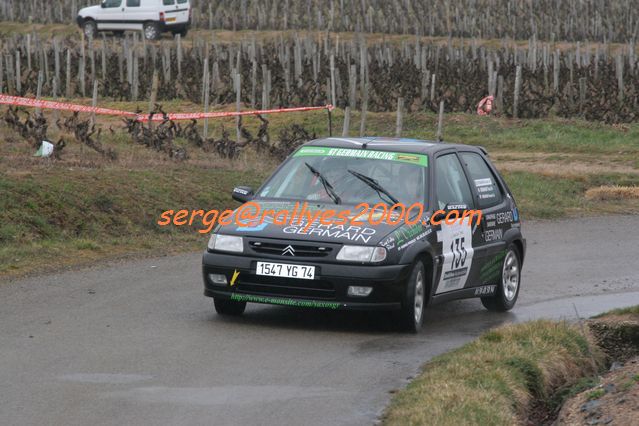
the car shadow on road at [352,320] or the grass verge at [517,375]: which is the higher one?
the grass verge at [517,375]

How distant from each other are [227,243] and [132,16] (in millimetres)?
47537

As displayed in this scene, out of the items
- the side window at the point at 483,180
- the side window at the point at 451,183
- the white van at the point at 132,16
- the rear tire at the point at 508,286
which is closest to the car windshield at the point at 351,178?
the side window at the point at 451,183

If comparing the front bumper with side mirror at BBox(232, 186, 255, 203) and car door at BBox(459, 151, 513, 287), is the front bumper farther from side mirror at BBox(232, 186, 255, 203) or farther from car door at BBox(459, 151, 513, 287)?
car door at BBox(459, 151, 513, 287)

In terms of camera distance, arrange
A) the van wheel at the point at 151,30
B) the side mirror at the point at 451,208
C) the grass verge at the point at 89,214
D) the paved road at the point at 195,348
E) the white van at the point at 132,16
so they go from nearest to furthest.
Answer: the paved road at the point at 195,348 < the side mirror at the point at 451,208 < the grass verge at the point at 89,214 < the white van at the point at 132,16 < the van wheel at the point at 151,30

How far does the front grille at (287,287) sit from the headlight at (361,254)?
9.9 inches

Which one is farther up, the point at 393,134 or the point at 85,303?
the point at 85,303

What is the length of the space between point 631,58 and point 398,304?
1528 inches

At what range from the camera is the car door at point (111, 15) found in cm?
5750

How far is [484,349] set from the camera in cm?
981

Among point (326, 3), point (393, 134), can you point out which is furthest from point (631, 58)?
point (326, 3)

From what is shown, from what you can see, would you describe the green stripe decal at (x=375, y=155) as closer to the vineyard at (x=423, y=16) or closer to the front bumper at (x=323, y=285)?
the front bumper at (x=323, y=285)

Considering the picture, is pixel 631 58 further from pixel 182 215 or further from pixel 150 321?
pixel 150 321

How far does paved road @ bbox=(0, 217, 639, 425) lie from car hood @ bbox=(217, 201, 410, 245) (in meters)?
0.78

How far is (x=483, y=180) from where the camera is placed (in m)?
13.0
